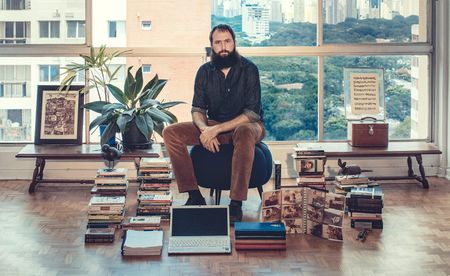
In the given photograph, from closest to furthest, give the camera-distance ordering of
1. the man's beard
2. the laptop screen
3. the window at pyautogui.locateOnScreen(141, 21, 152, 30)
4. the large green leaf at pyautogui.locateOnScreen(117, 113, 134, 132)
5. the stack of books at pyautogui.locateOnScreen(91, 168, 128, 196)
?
1. the laptop screen
2. the stack of books at pyautogui.locateOnScreen(91, 168, 128, 196)
3. the man's beard
4. the large green leaf at pyautogui.locateOnScreen(117, 113, 134, 132)
5. the window at pyautogui.locateOnScreen(141, 21, 152, 30)

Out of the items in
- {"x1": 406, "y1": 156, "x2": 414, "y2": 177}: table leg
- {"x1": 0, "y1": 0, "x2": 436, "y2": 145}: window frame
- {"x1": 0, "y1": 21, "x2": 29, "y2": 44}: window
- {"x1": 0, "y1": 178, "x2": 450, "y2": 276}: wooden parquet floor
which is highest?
{"x1": 0, "y1": 21, "x2": 29, "y2": 44}: window

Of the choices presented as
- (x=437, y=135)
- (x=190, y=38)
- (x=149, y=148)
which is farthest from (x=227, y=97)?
(x=437, y=135)

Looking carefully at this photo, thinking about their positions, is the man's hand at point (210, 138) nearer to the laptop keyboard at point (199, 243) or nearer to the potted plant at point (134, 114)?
the potted plant at point (134, 114)

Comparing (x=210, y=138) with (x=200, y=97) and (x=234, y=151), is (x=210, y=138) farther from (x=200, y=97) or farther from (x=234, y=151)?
(x=200, y=97)

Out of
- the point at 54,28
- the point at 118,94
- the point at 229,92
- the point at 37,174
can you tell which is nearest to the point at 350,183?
the point at 229,92

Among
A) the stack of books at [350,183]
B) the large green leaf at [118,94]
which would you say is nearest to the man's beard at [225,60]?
the large green leaf at [118,94]

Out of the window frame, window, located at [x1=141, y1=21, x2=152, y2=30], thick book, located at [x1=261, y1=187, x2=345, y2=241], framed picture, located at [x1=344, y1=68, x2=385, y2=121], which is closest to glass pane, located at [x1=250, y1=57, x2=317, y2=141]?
the window frame

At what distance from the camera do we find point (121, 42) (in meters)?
6.21

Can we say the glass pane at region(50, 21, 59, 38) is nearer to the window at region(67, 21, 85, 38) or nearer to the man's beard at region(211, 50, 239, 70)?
the window at region(67, 21, 85, 38)

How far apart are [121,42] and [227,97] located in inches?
60.8

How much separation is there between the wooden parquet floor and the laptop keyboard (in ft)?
0.33

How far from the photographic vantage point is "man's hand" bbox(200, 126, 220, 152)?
15.9 ft

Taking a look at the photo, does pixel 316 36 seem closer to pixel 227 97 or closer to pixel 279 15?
pixel 279 15

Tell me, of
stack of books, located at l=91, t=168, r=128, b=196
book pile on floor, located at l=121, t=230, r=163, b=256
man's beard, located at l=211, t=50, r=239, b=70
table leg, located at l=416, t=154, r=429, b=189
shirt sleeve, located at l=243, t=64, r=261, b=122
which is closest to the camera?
book pile on floor, located at l=121, t=230, r=163, b=256
